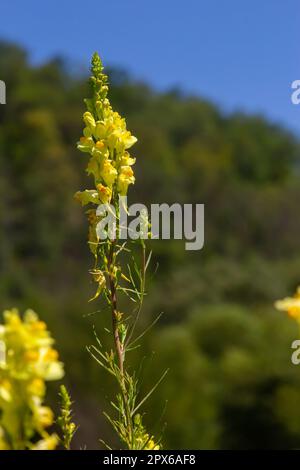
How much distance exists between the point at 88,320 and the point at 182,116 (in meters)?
51.9

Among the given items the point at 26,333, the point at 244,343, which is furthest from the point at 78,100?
the point at 26,333

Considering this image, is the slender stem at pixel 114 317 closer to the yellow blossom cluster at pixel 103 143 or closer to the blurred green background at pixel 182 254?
the yellow blossom cluster at pixel 103 143

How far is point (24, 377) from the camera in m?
1.72

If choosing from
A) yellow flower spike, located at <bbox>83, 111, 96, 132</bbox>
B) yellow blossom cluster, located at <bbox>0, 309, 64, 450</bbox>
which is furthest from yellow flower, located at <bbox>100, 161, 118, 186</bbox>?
yellow blossom cluster, located at <bbox>0, 309, 64, 450</bbox>

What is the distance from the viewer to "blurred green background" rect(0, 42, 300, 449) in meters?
27.2

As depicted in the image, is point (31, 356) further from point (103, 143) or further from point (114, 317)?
point (103, 143)

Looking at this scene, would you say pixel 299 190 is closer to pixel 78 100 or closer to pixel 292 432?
pixel 78 100

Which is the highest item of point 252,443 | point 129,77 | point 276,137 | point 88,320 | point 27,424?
point 129,77

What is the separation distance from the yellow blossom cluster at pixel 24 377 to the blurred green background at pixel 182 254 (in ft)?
49.3

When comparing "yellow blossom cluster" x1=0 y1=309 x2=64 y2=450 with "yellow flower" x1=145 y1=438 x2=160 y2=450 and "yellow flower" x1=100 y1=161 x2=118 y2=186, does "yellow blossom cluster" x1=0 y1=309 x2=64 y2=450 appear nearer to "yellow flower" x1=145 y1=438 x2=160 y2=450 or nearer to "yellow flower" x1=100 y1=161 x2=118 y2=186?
"yellow flower" x1=145 y1=438 x2=160 y2=450

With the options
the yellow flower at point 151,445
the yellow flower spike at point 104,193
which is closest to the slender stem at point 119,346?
the yellow flower at point 151,445

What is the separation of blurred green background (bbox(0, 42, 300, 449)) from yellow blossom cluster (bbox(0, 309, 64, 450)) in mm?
15031

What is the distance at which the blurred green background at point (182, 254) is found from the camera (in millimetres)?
27250

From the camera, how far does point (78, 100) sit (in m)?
75.1
